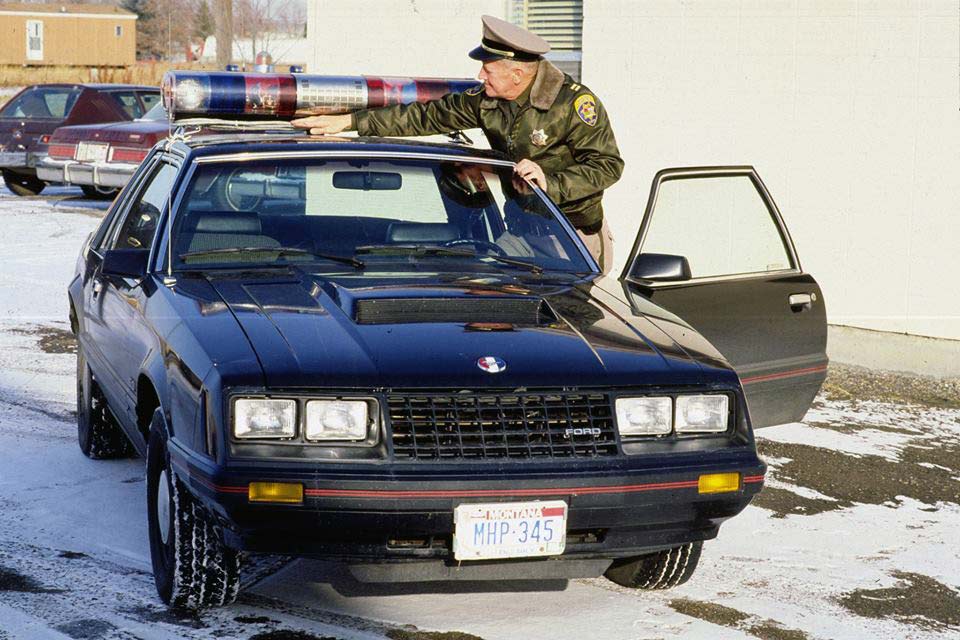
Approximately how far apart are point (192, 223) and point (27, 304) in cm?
583

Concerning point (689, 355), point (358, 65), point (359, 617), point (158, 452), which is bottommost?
point (359, 617)

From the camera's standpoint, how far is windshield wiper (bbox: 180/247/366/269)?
16.8 ft

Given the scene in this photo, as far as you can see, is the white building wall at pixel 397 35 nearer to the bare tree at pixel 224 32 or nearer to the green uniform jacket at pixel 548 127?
the green uniform jacket at pixel 548 127

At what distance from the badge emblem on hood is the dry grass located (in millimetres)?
47147

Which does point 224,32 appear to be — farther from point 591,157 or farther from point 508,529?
point 508,529

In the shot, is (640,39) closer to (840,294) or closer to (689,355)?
(840,294)

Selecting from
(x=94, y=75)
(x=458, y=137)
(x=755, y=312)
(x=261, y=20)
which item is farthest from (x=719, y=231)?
(x=94, y=75)

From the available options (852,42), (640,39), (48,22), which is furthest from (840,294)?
(48,22)

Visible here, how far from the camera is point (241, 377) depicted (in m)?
3.95

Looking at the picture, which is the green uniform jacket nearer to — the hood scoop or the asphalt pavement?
the asphalt pavement

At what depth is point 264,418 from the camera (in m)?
3.95

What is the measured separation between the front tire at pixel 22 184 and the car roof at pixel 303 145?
1505 centimetres

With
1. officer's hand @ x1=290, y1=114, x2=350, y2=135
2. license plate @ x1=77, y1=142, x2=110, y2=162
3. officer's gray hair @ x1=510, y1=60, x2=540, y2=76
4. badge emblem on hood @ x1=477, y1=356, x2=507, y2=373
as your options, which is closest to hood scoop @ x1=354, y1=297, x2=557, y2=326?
badge emblem on hood @ x1=477, y1=356, x2=507, y2=373

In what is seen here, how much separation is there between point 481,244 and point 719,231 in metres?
5.02
